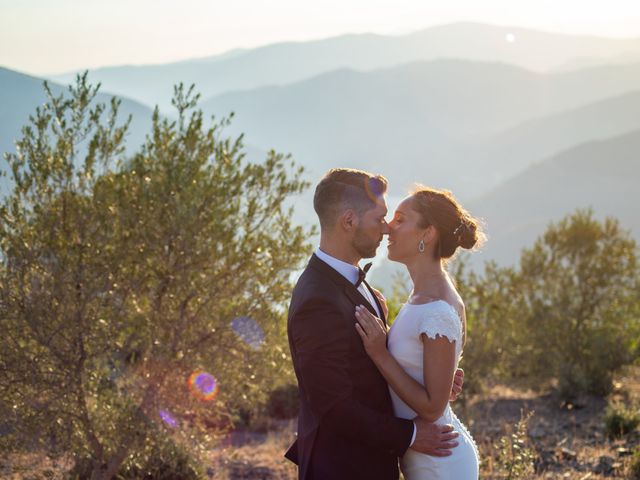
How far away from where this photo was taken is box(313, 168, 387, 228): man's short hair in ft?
13.2

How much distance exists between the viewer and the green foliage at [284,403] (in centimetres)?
1452

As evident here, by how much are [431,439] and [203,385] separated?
13.9 ft

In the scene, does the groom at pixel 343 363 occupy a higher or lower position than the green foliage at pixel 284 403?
higher

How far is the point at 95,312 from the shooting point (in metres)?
7.21

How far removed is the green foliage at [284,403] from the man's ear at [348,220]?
10.8 m

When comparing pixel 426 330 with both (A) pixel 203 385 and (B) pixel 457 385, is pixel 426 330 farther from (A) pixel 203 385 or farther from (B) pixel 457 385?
(A) pixel 203 385

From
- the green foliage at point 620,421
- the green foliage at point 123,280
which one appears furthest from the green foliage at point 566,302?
the green foliage at point 123,280

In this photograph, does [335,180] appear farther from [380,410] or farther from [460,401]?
[460,401]

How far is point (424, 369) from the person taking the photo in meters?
4.00

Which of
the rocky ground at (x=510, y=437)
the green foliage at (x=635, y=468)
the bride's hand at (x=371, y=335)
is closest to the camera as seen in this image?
the bride's hand at (x=371, y=335)

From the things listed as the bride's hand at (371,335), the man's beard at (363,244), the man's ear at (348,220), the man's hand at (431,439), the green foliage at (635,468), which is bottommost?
the green foliage at (635,468)

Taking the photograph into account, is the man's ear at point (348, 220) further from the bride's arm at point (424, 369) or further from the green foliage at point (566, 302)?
the green foliage at point (566, 302)

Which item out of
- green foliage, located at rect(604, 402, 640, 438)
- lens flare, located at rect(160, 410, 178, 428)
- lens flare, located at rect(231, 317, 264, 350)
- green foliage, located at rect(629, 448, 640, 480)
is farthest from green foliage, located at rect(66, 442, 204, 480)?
green foliage, located at rect(604, 402, 640, 438)

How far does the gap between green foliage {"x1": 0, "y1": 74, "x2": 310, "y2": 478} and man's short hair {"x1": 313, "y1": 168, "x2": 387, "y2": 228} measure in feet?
11.1
